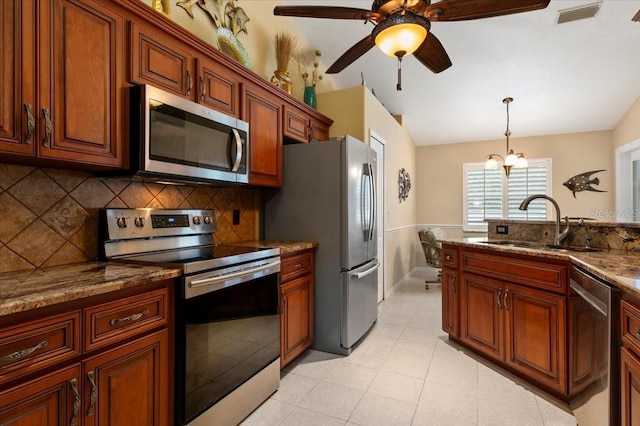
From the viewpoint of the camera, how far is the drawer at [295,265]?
2.23 meters

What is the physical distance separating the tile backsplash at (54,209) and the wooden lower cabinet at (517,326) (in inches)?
94.2

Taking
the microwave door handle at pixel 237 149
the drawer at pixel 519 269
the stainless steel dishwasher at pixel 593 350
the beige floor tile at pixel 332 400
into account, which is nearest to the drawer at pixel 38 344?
the microwave door handle at pixel 237 149

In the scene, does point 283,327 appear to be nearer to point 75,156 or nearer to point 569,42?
point 75,156

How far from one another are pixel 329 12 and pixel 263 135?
0.96m

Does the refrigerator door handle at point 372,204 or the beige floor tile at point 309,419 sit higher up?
the refrigerator door handle at point 372,204

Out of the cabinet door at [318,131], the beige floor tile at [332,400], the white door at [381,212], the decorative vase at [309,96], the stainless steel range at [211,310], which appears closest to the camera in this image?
the stainless steel range at [211,310]

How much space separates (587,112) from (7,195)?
20.8ft

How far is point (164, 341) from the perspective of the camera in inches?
54.4

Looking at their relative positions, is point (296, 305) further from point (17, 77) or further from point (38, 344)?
point (17, 77)

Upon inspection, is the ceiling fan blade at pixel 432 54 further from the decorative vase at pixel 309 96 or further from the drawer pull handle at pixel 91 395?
the drawer pull handle at pixel 91 395

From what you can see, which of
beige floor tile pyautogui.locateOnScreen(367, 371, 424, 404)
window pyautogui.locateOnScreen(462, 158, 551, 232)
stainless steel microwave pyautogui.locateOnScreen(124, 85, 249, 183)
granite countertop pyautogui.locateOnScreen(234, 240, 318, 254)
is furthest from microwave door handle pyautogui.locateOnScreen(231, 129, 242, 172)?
window pyautogui.locateOnScreen(462, 158, 551, 232)

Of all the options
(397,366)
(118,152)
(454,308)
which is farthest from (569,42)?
(118,152)

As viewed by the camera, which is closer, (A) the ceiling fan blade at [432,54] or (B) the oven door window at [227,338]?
(B) the oven door window at [227,338]

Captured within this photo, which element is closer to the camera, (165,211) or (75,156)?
(75,156)
